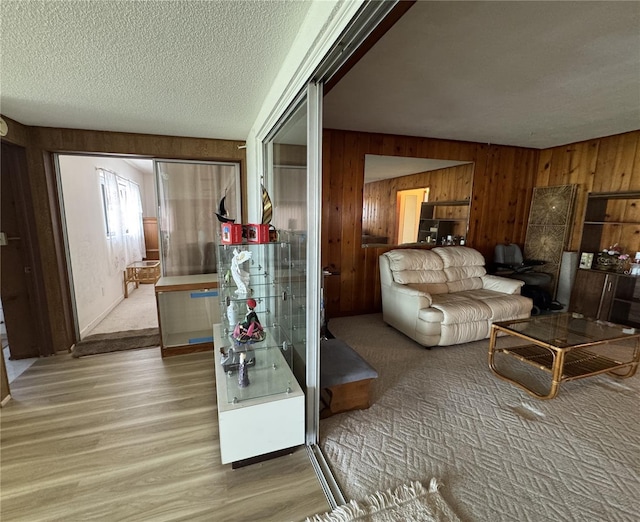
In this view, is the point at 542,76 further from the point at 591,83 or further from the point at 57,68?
the point at 57,68

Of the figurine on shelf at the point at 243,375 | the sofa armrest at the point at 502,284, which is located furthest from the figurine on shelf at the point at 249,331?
the sofa armrest at the point at 502,284

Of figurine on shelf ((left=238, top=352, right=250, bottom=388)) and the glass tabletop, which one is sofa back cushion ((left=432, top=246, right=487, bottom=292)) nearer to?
the glass tabletop

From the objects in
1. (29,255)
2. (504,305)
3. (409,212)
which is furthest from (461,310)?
(29,255)

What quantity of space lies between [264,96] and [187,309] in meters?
2.22

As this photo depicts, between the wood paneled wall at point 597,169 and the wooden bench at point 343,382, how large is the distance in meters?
3.97

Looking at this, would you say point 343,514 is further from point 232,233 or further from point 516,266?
point 516,266

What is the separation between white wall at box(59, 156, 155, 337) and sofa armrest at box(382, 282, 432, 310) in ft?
11.3

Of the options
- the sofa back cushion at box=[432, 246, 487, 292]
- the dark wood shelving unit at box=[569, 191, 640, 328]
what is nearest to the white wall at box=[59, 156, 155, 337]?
the sofa back cushion at box=[432, 246, 487, 292]

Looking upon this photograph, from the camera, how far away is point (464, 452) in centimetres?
168

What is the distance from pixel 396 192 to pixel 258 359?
317 centimetres

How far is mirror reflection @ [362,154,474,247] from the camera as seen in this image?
156 inches

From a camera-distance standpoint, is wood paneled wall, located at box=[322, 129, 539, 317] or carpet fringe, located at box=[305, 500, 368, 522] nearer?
carpet fringe, located at box=[305, 500, 368, 522]

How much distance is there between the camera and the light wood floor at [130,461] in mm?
1367

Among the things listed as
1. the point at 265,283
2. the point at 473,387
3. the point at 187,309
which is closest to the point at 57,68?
the point at 265,283
